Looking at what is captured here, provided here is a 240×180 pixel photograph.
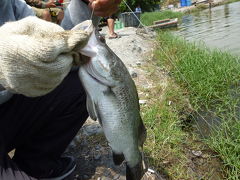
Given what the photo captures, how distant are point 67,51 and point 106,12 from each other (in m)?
0.77

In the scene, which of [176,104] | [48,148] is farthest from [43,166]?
[176,104]

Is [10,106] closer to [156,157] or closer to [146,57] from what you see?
[156,157]

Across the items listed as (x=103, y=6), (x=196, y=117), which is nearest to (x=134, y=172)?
(x=103, y=6)

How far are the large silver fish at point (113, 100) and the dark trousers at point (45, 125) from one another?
602 millimetres

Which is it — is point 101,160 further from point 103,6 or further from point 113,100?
point 103,6

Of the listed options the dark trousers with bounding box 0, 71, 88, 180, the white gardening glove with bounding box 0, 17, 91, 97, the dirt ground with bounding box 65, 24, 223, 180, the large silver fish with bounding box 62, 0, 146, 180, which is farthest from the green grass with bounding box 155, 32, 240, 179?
the white gardening glove with bounding box 0, 17, 91, 97

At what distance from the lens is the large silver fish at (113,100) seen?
5.11 ft

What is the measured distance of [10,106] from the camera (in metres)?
1.99

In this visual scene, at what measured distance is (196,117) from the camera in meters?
3.79

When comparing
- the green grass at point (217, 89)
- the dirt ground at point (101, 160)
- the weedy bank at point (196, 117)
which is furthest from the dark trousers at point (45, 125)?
the green grass at point (217, 89)

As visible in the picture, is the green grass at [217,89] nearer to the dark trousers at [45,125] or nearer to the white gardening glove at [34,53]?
the dark trousers at [45,125]

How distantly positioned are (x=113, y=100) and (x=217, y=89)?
3116 mm

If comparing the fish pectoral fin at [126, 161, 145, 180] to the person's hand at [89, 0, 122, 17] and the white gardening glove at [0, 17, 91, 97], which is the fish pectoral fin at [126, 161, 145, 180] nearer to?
the white gardening glove at [0, 17, 91, 97]

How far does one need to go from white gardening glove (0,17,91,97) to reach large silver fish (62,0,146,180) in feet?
0.39
